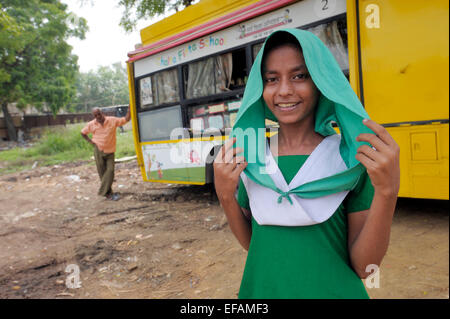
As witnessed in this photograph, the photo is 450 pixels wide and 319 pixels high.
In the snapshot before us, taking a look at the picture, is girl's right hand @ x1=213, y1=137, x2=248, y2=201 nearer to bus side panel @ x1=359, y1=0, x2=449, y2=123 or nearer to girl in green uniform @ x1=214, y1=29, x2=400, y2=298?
girl in green uniform @ x1=214, y1=29, x2=400, y2=298

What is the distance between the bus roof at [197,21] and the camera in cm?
416

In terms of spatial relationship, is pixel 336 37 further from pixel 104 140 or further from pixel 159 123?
pixel 104 140

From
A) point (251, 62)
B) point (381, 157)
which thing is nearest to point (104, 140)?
point (251, 62)

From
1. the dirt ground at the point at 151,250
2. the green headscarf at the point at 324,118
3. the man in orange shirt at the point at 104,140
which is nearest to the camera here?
the green headscarf at the point at 324,118

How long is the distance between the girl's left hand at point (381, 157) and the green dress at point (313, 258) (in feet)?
0.40

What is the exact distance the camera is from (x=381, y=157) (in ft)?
2.77

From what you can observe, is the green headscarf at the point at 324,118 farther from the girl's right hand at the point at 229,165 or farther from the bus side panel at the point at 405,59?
the bus side panel at the point at 405,59

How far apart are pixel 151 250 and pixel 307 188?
10.4ft

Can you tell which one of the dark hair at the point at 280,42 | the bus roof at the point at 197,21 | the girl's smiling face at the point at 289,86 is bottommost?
the girl's smiling face at the point at 289,86

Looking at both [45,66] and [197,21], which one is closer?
[197,21]

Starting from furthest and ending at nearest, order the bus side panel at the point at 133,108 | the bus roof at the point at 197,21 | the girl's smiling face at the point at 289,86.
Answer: the bus side panel at the point at 133,108 < the bus roof at the point at 197,21 < the girl's smiling face at the point at 289,86

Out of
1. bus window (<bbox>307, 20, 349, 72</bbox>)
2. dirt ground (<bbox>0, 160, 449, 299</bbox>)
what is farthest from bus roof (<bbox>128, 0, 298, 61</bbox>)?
dirt ground (<bbox>0, 160, 449, 299</bbox>)

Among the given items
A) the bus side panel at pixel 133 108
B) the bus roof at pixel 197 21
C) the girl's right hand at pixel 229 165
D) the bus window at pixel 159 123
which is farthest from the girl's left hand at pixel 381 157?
the bus side panel at pixel 133 108
